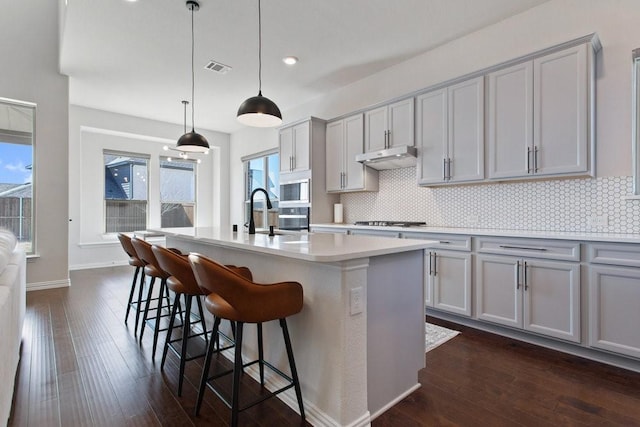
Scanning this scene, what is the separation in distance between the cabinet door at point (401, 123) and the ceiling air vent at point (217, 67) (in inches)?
91.9

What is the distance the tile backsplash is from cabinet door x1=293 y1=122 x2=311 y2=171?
1032 mm

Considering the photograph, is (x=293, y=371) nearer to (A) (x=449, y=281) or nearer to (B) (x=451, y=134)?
(A) (x=449, y=281)

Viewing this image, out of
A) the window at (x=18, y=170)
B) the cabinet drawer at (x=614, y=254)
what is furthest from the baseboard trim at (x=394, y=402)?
the window at (x=18, y=170)

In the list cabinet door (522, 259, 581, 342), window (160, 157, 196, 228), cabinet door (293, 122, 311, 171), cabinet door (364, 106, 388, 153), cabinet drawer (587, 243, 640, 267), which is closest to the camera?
cabinet drawer (587, 243, 640, 267)

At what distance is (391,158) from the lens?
13.0ft

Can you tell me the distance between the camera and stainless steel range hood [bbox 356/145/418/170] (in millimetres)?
3775

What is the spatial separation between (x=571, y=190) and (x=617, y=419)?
1.90 metres

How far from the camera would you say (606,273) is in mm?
2340

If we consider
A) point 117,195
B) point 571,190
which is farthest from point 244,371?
point 117,195

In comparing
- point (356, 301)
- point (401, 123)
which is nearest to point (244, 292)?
point (356, 301)

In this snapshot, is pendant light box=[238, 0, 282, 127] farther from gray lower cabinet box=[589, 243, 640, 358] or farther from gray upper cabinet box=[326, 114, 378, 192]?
gray lower cabinet box=[589, 243, 640, 358]

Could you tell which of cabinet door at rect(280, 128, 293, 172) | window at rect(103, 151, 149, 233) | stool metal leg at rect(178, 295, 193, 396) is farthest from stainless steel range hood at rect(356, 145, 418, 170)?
window at rect(103, 151, 149, 233)

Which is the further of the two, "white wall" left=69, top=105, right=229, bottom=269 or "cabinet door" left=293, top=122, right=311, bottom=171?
"white wall" left=69, top=105, right=229, bottom=269

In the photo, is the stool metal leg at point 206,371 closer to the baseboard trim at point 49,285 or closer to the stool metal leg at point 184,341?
the stool metal leg at point 184,341
